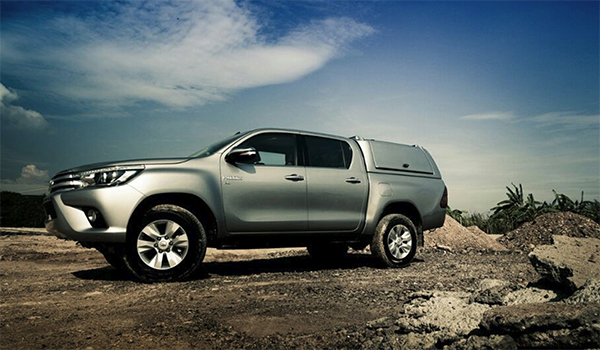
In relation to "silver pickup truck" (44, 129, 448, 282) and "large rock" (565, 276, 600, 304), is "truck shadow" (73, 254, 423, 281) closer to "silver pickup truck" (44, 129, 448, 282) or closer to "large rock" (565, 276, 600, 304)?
"silver pickup truck" (44, 129, 448, 282)

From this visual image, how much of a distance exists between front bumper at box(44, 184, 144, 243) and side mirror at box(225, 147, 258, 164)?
1.24 m

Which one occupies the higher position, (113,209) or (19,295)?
(113,209)

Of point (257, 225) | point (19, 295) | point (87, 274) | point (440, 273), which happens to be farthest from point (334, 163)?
point (19, 295)

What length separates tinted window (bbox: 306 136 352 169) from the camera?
7.94 meters

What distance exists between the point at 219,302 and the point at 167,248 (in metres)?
1.43

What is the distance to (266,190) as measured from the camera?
7.25 m

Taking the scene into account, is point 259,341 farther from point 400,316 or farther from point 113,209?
point 113,209

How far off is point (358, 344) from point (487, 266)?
5.59 m

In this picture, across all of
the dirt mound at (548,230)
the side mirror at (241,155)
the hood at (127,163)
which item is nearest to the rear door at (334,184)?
the side mirror at (241,155)

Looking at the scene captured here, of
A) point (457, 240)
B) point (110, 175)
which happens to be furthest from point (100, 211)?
point (457, 240)

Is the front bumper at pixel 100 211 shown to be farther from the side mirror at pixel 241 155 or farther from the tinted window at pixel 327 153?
the tinted window at pixel 327 153

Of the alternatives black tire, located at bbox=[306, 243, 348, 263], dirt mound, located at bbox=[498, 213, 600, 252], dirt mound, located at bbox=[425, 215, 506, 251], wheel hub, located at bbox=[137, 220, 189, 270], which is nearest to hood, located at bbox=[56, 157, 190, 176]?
wheel hub, located at bbox=[137, 220, 189, 270]

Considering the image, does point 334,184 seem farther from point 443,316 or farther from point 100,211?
point 443,316

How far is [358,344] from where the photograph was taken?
161 inches
